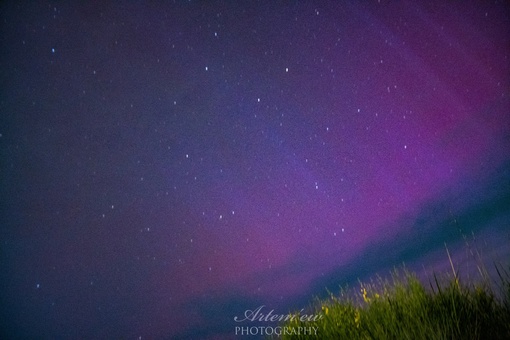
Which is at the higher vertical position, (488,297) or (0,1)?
(0,1)

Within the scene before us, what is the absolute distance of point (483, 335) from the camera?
362 cm

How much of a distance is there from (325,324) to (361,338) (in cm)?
117

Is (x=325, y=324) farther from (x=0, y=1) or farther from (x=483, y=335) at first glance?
(x=0, y=1)

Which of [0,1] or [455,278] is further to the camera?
[0,1]

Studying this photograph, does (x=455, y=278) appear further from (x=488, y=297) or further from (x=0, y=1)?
(x=0, y=1)

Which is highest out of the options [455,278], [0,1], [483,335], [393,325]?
[0,1]

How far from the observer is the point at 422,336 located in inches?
146

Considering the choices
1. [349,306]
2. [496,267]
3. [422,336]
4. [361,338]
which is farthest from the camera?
[349,306]

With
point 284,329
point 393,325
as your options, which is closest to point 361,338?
point 393,325

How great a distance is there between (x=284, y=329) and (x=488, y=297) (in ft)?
13.6

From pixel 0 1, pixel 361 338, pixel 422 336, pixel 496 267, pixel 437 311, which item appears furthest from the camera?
pixel 0 1

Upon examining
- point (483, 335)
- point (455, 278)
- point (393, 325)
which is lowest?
point (483, 335)

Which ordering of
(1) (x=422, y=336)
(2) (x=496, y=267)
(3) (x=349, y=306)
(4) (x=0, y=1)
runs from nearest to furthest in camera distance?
(2) (x=496, y=267)
(1) (x=422, y=336)
(4) (x=0, y=1)
(3) (x=349, y=306)

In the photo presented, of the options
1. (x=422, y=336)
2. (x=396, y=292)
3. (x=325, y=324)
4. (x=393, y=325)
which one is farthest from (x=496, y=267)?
(x=325, y=324)
